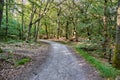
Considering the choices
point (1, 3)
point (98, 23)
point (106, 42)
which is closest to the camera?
point (1, 3)

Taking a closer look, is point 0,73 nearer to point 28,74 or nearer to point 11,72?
point 11,72

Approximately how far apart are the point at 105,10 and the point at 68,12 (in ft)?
75.7

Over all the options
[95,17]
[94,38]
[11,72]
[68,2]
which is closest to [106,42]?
[94,38]

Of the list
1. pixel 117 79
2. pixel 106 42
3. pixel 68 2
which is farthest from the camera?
pixel 68 2

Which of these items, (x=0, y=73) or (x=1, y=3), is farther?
(x=1, y=3)

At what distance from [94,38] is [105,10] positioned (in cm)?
277

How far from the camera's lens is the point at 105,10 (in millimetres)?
16906

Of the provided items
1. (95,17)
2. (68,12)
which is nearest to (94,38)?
(95,17)

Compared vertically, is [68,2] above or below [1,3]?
above

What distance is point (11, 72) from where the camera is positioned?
8.88m

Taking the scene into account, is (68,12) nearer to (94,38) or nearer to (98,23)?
(98,23)

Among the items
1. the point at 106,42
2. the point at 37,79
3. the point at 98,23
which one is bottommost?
the point at 37,79

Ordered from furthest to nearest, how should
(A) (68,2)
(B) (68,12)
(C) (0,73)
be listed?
(B) (68,12) < (A) (68,2) < (C) (0,73)

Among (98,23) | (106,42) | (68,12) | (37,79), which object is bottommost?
A: (37,79)
